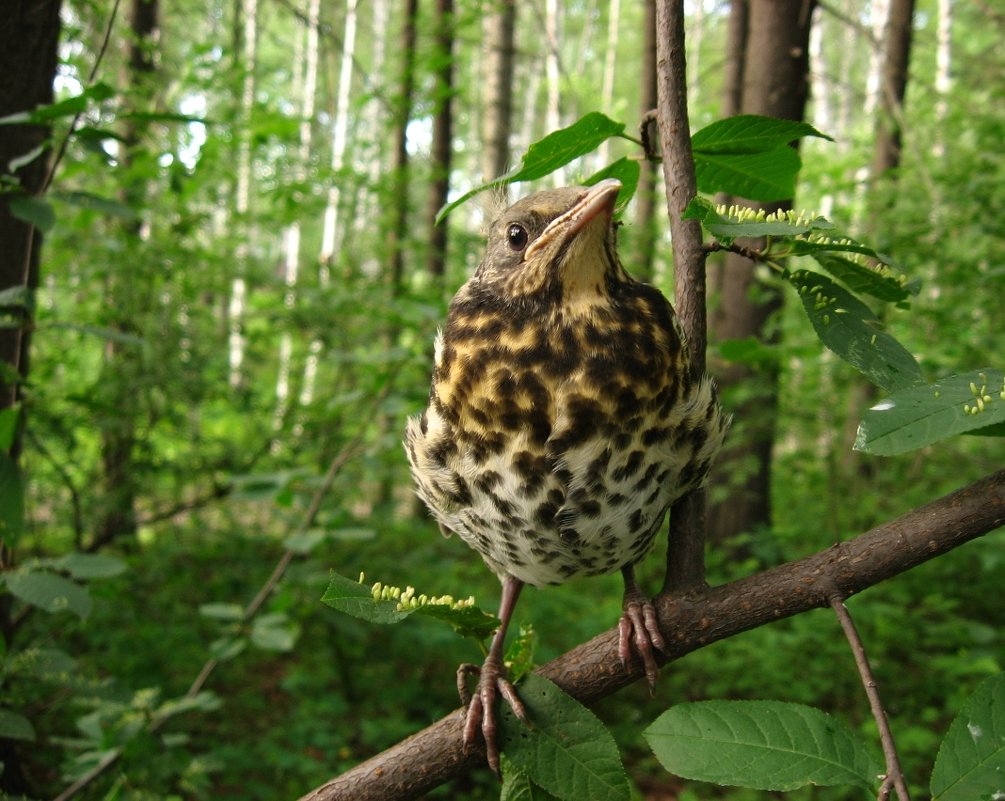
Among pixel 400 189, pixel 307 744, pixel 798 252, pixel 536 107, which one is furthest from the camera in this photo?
pixel 536 107

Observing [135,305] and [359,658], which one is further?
[359,658]

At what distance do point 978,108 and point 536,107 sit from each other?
2648 centimetres

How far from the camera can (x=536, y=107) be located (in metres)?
31.4

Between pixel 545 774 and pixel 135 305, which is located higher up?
pixel 135 305

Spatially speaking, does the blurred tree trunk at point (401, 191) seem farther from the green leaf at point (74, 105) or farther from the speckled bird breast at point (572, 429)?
the speckled bird breast at point (572, 429)

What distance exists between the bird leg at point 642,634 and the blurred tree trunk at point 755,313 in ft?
7.31

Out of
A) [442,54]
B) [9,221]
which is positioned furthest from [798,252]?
[442,54]

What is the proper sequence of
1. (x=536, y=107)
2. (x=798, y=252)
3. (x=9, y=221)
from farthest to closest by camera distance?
(x=536, y=107), (x=9, y=221), (x=798, y=252)

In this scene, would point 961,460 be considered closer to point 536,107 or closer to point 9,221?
point 9,221

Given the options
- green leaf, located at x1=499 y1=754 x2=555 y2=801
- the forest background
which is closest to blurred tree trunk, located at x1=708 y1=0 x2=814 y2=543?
the forest background

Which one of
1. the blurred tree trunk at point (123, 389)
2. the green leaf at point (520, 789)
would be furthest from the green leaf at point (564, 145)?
the blurred tree trunk at point (123, 389)

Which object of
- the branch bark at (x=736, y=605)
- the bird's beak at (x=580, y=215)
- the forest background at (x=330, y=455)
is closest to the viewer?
the branch bark at (x=736, y=605)

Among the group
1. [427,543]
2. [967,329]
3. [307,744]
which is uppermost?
[967,329]

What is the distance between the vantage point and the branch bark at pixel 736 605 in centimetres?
123
